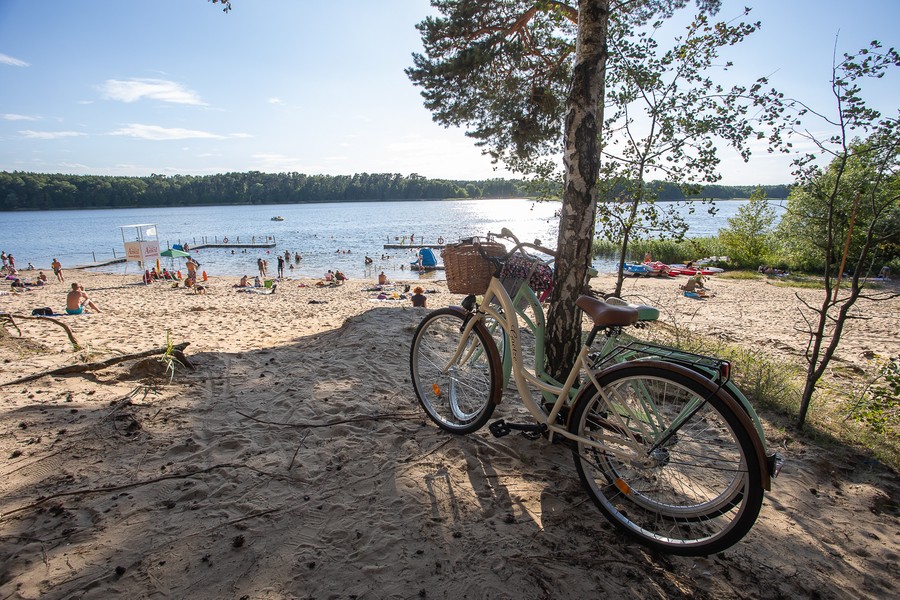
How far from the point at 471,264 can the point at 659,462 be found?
1.63 meters

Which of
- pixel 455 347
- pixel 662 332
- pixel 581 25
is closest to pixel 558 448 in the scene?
pixel 455 347

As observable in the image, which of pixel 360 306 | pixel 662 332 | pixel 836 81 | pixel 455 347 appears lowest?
pixel 360 306

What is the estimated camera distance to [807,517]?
2566 millimetres

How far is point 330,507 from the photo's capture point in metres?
2.53

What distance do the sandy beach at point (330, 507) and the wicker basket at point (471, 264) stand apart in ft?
3.96

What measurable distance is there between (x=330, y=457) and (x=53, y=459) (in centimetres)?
182

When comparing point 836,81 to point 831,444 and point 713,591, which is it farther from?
point 713,591

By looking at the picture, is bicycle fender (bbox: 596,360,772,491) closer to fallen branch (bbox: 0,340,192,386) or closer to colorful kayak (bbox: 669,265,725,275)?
fallen branch (bbox: 0,340,192,386)

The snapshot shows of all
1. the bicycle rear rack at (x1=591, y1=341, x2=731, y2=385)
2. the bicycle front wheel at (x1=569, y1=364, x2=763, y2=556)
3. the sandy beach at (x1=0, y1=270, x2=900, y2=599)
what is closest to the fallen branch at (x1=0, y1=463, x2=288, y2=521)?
the sandy beach at (x1=0, y1=270, x2=900, y2=599)

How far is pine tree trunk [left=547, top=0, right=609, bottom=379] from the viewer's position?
3.23m

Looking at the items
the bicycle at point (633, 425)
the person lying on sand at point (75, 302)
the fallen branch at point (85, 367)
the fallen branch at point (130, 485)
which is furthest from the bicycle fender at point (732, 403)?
the person lying on sand at point (75, 302)

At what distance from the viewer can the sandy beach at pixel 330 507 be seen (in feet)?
6.56

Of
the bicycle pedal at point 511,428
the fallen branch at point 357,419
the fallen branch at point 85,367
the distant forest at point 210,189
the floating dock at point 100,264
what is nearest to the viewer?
the bicycle pedal at point 511,428

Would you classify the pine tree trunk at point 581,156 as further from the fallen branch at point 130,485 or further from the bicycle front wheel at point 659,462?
the fallen branch at point 130,485
